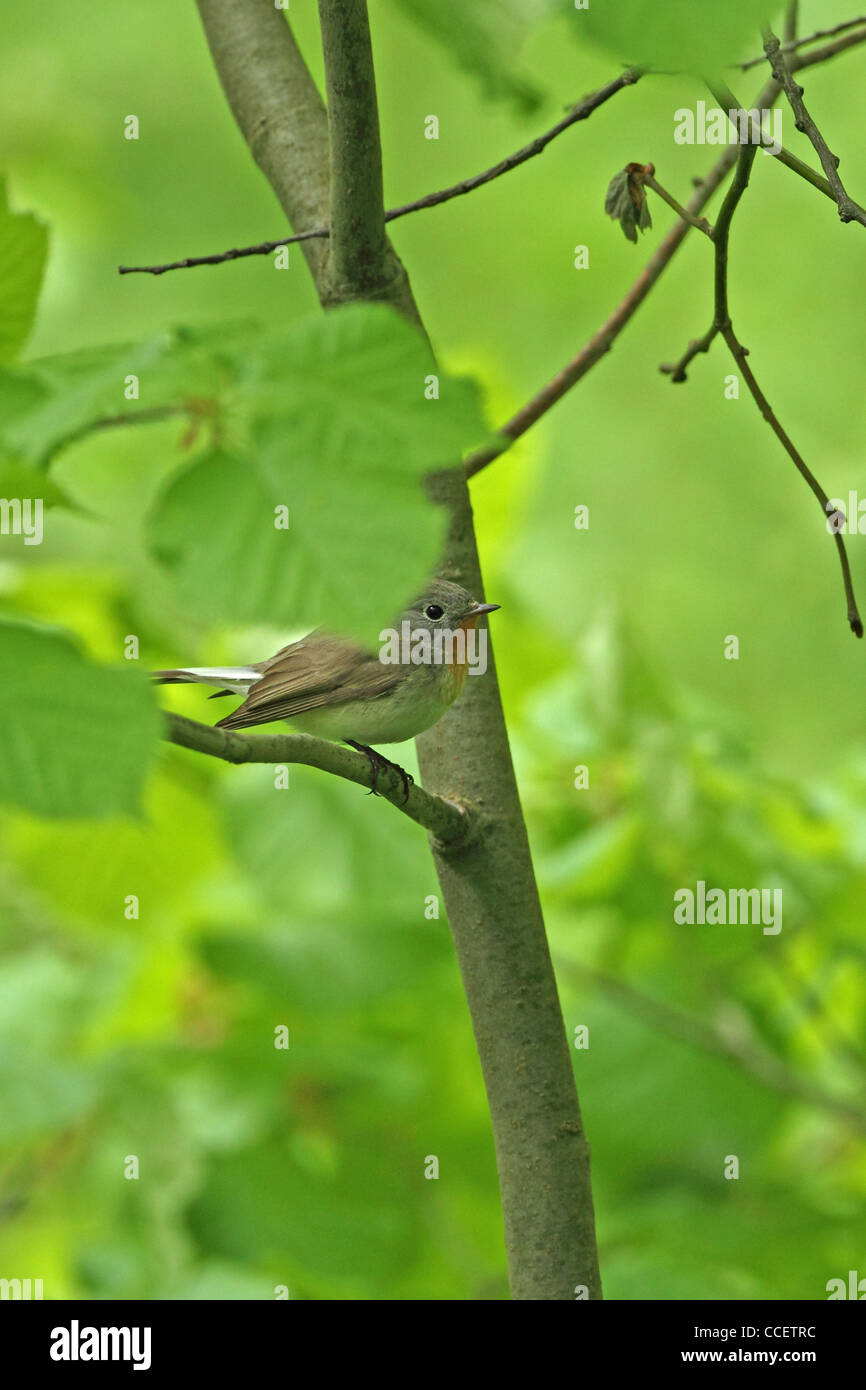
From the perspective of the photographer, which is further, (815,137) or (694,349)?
(694,349)

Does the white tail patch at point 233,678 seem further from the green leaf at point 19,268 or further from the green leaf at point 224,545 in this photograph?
the green leaf at point 224,545

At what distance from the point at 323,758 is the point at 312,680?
0.66 metres

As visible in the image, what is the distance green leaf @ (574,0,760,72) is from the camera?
62 centimetres

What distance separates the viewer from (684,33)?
2.03 feet

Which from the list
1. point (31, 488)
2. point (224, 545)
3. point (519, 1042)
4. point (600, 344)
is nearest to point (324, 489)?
point (224, 545)

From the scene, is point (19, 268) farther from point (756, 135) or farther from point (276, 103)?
point (276, 103)

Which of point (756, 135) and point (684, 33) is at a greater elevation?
point (756, 135)

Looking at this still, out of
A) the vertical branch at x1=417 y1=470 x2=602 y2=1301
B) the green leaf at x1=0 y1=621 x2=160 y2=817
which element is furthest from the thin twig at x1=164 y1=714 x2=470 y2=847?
the green leaf at x1=0 y1=621 x2=160 y2=817

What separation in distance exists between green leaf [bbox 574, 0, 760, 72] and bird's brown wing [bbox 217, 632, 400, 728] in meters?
1.16

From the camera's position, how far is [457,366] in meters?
2.33

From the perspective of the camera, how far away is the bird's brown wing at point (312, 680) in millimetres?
1757

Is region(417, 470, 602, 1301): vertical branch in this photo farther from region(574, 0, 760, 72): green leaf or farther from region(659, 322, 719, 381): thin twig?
region(574, 0, 760, 72): green leaf
